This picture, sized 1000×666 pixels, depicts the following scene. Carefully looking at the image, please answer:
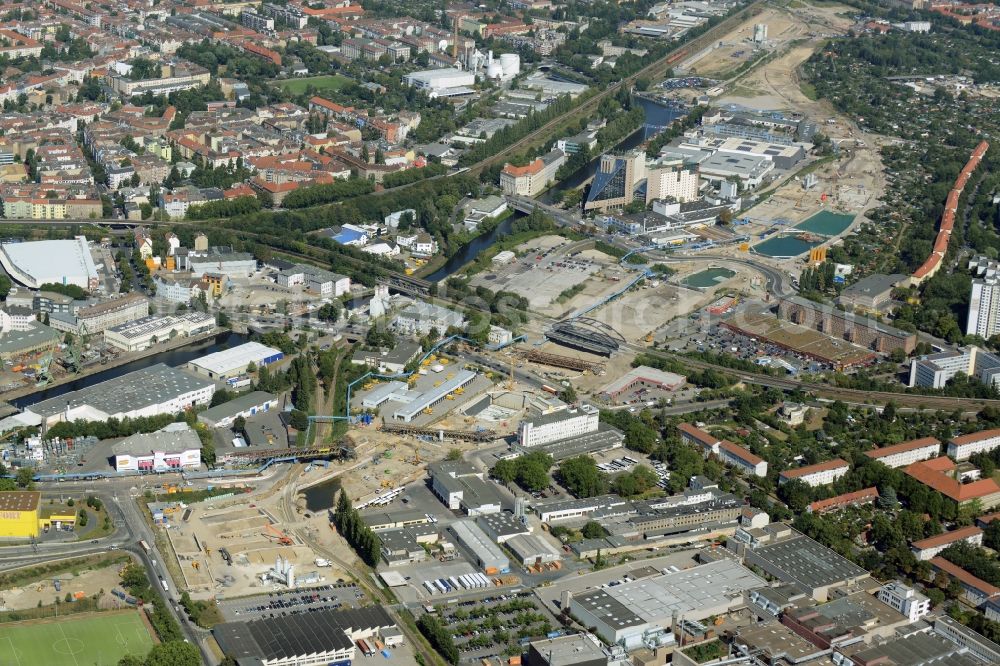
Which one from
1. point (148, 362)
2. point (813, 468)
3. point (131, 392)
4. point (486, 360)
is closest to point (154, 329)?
point (148, 362)

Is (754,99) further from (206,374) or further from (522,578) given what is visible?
(522,578)

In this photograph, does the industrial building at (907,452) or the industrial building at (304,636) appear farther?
the industrial building at (907,452)

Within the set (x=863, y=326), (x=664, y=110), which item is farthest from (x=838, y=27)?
(x=863, y=326)

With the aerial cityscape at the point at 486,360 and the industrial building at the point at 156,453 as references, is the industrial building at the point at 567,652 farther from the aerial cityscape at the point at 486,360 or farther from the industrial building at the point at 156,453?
the industrial building at the point at 156,453

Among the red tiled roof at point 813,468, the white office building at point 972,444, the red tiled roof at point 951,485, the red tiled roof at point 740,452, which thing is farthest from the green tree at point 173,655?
the white office building at point 972,444

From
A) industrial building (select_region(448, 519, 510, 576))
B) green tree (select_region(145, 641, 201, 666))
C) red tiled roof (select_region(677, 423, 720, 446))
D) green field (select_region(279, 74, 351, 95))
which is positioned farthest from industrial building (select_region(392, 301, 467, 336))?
green field (select_region(279, 74, 351, 95))

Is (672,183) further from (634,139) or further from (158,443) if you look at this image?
(158,443)

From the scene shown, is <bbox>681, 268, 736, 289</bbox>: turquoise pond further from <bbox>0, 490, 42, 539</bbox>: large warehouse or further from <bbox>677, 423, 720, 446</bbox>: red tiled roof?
<bbox>0, 490, 42, 539</bbox>: large warehouse
